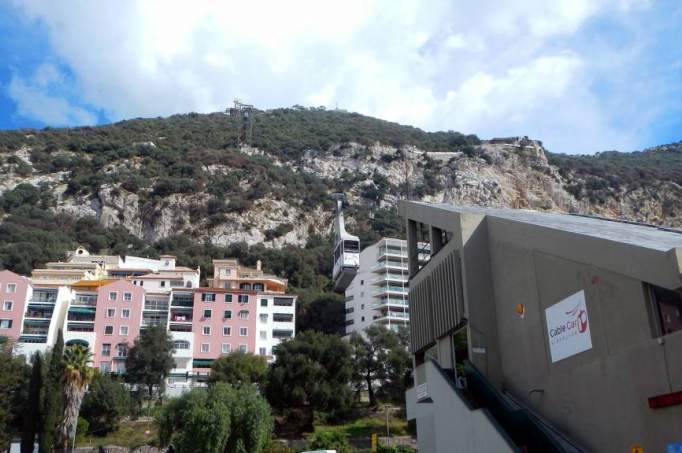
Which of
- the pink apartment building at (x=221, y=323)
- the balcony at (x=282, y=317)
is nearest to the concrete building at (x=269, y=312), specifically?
the balcony at (x=282, y=317)

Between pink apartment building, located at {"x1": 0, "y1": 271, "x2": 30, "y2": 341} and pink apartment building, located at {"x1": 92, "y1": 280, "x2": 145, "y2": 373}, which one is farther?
pink apartment building, located at {"x1": 92, "y1": 280, "x2": 145, "y2": 373}

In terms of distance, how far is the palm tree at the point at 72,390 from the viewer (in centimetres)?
3472

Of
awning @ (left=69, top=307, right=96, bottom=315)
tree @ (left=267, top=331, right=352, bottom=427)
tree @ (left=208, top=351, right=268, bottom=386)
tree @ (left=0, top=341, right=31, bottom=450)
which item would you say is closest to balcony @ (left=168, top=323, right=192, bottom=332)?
awning @ (left=69, top=307, right=96, bottom=315)

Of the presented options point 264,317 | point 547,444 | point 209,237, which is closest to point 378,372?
point 264,317

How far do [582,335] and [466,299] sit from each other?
17.2 feet

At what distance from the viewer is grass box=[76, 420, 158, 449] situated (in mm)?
46312

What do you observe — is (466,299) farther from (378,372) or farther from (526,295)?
(378,372)

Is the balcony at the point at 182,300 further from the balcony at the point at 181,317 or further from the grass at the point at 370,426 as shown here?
the grass at the point at 370,426

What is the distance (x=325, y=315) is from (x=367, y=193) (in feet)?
169

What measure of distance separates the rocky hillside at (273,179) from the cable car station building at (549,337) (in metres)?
84.9

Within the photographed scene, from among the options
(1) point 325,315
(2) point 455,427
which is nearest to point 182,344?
(1) point 325,315

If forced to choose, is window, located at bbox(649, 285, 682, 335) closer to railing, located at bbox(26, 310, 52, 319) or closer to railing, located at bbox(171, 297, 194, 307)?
railing, located at bbox(171, 297, 194, 307)

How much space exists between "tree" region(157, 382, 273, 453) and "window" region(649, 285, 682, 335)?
26931mm

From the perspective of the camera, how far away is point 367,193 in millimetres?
126938
